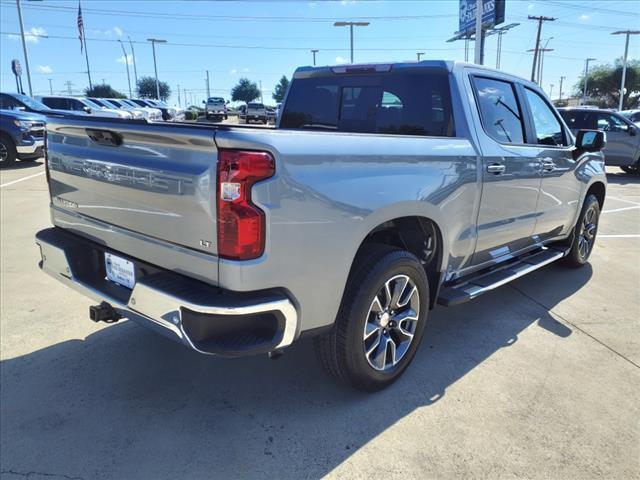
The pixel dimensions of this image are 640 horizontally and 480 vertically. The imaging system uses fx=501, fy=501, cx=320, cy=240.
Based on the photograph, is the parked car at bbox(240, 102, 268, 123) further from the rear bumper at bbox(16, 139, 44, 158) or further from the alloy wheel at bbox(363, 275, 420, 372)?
the alloy wheel at bbox(363, 275, 420, 372)

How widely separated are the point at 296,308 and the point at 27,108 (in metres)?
14.6

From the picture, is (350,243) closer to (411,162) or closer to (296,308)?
(296,308)

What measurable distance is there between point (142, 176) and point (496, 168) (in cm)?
230

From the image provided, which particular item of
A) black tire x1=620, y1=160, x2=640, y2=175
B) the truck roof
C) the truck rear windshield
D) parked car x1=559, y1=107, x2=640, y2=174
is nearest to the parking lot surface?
the truck rear windshield

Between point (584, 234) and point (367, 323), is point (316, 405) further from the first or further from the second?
point (584, 234)

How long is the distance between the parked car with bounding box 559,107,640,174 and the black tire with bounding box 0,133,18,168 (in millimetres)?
13604

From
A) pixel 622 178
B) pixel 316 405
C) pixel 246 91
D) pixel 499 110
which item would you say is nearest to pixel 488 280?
pixel 499 110

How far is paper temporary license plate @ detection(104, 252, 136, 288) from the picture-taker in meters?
2.53

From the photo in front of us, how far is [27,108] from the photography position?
13.8m

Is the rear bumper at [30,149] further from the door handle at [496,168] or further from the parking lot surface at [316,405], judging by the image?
the door handle at [496,168]

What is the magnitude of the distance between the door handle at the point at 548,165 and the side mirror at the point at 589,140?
520mm

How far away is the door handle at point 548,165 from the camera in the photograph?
4.02 m

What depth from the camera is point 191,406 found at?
2.78m

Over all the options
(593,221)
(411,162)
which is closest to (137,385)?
(411,162)
